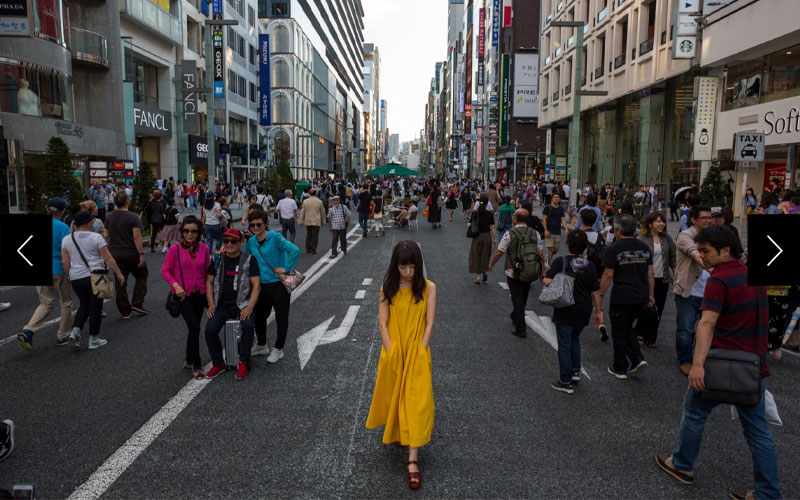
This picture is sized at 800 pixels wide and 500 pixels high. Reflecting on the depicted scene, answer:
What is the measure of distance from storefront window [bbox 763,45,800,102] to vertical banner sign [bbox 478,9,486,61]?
73.7m

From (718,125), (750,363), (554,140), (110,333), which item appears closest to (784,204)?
(750,363)

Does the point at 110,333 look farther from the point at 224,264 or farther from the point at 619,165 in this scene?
the point at 619,165

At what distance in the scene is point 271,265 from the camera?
6605 millimetres

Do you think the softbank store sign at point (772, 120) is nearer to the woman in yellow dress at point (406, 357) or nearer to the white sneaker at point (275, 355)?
the white sneaker at point (275, 355)

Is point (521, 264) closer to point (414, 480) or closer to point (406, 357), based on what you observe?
point (406, 357)

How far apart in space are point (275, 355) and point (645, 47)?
29044mm

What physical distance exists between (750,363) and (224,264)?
4.75 meters

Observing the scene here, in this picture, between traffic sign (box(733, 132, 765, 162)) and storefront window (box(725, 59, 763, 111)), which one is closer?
traffic sign (box(733, 132, 765, 162))

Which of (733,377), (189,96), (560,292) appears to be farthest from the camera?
(189,96)

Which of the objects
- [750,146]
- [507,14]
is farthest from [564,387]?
[507,14]

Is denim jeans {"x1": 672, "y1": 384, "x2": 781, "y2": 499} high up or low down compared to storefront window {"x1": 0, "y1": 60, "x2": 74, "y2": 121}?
down

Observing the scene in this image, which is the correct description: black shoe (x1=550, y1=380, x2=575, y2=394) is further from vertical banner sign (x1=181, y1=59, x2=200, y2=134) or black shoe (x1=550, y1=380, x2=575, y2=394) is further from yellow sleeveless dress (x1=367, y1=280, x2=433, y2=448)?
vertical banner sign (x1=181, y1=59, x2=200, y2=134)

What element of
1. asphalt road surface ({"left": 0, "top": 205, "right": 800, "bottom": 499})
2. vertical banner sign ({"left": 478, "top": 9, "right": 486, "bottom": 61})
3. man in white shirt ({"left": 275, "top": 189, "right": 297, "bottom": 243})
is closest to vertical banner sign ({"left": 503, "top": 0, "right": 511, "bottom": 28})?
vertical banner sign ({"left": 478, "top": 9, "right": 486, "bottom": 61})

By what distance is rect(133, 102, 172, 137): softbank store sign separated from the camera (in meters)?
33.1
